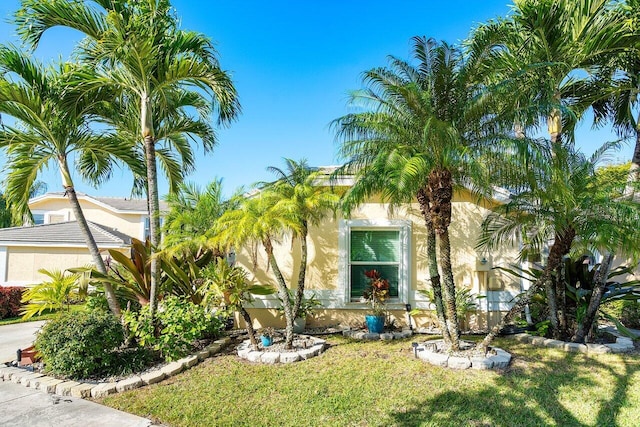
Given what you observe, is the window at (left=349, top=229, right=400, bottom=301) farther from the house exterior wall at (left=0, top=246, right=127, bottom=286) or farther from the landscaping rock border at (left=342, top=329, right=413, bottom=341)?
the house exterior wall at (left=0, top=246, right=127, bottom=286)

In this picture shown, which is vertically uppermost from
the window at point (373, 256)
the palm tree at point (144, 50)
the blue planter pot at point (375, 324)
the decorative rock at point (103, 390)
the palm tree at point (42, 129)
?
the palm tree at point (144, 50)

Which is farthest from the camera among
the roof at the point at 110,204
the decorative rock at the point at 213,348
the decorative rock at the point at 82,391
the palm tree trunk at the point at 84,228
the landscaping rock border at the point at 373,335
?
the roof at the point at 110,204

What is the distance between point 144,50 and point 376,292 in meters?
7.20

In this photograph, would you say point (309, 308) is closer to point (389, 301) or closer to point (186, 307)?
point (389, 301)

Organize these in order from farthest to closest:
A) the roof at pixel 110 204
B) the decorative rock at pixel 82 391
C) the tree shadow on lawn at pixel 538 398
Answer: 1. the roof at pixel 110 204
2. the decorative rock at pixel 82 391
3. the tree shadow on lawn at pixel 538 398

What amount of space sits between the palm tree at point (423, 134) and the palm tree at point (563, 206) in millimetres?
902

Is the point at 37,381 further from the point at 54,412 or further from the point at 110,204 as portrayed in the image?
the point at 110,204

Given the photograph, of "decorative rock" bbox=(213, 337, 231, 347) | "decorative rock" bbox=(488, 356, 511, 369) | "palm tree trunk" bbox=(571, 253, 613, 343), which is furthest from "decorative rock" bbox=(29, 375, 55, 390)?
"palm tree trunk" bbox=(571, 253, 613, 343)

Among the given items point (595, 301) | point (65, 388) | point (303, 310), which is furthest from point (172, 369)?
point (595, 301)

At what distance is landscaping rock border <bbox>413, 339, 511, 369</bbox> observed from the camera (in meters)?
6.85

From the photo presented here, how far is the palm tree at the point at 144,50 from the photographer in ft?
Answer: 22.5

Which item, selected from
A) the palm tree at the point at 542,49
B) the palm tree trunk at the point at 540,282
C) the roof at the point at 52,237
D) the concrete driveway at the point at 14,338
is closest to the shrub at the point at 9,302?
the concrete driveway at the point at 14,338

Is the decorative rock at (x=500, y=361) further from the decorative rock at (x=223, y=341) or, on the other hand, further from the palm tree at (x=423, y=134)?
the decorative rock at (x=223, y=341)

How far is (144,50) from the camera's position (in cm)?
689
